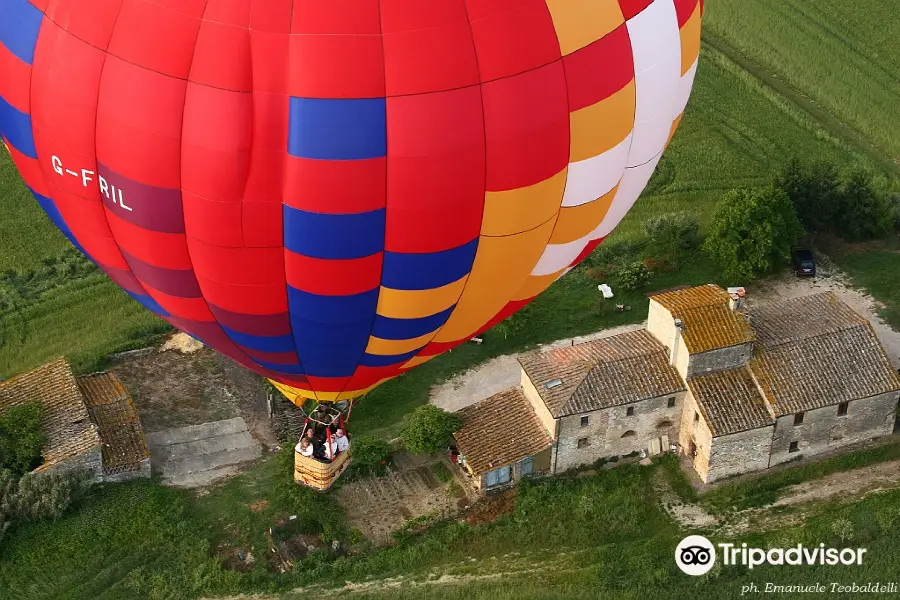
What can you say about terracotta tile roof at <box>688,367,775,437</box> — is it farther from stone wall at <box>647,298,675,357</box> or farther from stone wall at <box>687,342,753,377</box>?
stone wall at <box>647,298,675,357</box>

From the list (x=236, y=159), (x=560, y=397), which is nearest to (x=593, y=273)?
(x=560, y=397)

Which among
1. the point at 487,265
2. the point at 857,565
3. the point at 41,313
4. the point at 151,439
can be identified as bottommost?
the point at 857,565

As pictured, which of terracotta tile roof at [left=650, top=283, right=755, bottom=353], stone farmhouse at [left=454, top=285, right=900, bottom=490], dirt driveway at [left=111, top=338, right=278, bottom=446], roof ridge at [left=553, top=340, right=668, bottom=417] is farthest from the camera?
dirt driveway at [left=111, top=338, right=278, bottom=446]

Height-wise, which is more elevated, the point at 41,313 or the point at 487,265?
the point at 487,265

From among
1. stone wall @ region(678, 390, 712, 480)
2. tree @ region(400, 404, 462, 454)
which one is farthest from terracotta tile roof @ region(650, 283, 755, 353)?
tree @ region(400, 404, 462, 454)

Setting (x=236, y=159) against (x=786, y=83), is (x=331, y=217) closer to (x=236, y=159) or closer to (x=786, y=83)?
(x=236, y=159)

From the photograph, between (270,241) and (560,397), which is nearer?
(270,241)
